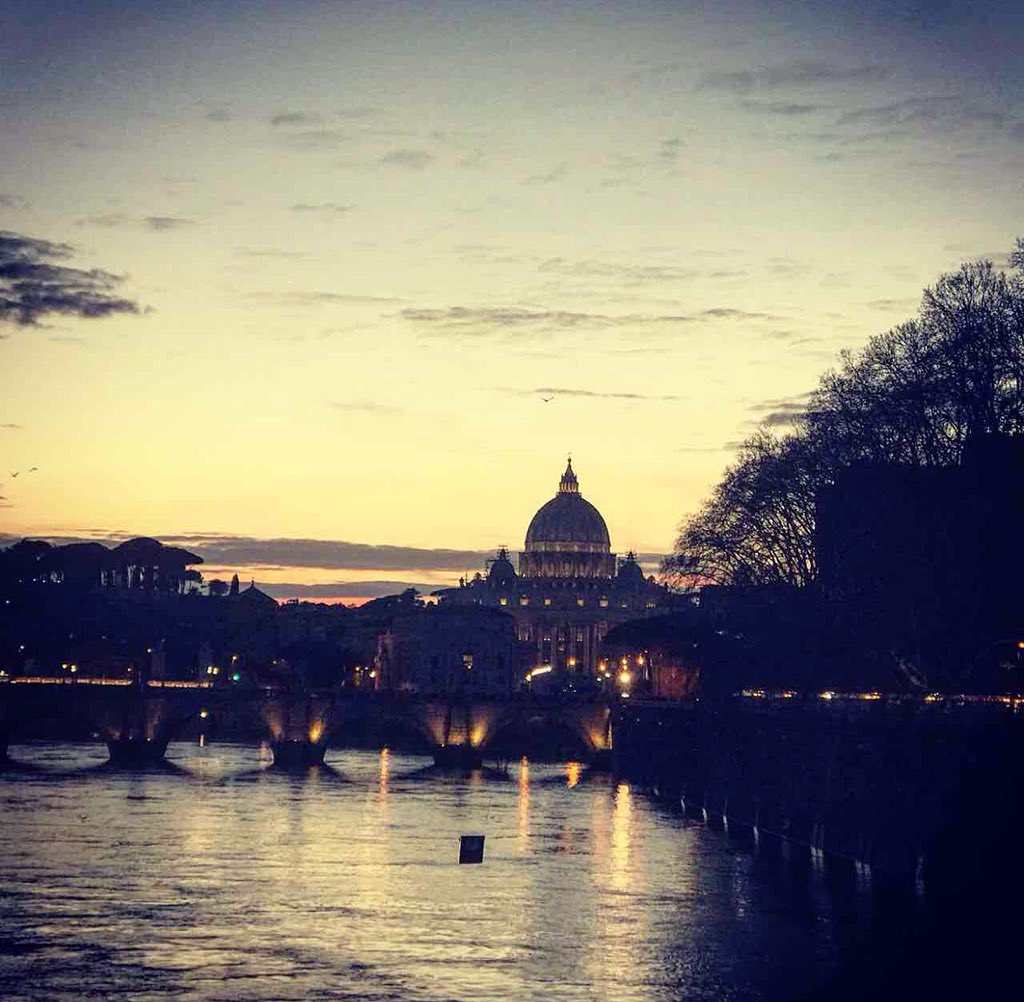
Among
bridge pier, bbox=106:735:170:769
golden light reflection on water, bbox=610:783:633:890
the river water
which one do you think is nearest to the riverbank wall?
the river water

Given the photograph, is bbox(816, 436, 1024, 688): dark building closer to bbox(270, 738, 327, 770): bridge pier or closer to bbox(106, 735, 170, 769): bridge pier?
bbox(106, 735, 170, 769): bridge pier

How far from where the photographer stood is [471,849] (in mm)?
87688

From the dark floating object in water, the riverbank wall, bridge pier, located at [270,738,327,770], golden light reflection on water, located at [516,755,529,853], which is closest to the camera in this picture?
the riverbank wall

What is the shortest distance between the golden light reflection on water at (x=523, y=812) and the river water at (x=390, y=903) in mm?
323

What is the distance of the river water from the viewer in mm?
59188

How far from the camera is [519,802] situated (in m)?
123

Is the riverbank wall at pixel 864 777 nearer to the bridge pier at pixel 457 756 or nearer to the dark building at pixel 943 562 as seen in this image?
the dark building at pixel 943 562

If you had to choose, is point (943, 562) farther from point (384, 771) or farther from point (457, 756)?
point (457, 756)

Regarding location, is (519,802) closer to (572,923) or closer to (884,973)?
(572,923)

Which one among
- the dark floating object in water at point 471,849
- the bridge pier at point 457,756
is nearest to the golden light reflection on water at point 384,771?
the bridge pier at point 457,756

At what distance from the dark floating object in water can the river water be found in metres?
0.66

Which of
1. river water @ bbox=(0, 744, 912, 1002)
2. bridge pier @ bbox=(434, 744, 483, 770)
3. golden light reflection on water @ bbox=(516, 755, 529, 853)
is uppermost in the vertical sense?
bridge pier @ bbox=(434, 744, 483, 770)

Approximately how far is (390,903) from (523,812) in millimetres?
40714

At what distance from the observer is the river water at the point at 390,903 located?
194 feet
